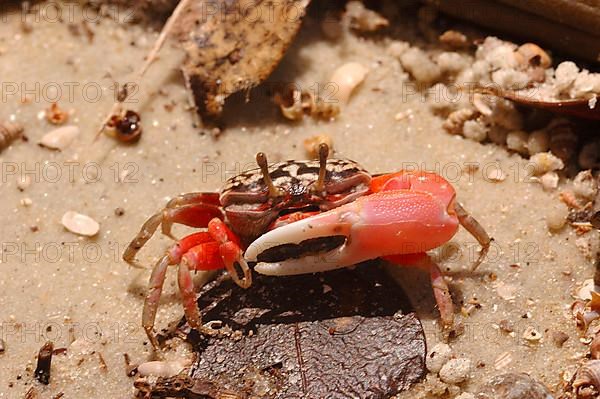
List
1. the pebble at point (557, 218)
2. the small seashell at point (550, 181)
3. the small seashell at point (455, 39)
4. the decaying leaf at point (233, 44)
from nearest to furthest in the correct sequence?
the pebble at point (557, 218), the small seashell at point (550, 181), the decaying leaf at point (233, 44), the small seashell at point (455, 39)

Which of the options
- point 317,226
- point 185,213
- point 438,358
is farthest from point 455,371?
point 185,213

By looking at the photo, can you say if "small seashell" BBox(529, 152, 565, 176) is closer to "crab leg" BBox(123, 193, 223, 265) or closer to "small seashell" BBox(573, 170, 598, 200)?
"small seashell" BBox(573, 170, 598, 200)

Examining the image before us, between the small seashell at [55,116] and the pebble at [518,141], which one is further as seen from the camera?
the small seashell at [55,116]

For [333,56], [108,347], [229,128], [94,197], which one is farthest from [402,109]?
[108,347]

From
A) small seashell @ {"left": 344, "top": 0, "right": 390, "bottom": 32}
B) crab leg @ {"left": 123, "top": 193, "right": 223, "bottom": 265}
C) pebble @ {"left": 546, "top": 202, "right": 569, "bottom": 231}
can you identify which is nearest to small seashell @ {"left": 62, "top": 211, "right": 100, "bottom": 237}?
crab leg @ {"left": 123, "top": 193, "right": 223, "bottom": 265}

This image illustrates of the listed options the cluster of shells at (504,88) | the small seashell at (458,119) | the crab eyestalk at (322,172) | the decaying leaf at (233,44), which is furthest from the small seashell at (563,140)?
the decaying leaf at (233,44)

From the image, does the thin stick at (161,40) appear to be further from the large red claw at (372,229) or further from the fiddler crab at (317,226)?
the large red claw at (372,229)
